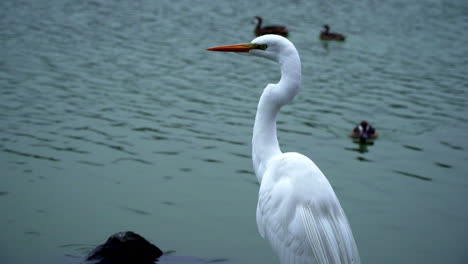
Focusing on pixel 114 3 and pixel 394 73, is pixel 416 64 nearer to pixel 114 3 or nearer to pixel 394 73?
pixel 394 73

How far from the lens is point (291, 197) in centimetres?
514

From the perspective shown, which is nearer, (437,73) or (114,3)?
(437,73)

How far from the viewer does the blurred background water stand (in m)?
8.27

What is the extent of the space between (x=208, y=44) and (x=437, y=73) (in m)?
6.92

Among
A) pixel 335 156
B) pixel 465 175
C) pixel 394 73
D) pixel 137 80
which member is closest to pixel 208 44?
pixel 137 80

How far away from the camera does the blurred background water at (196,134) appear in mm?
Answer: 8273

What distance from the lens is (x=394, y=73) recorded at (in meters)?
17.0

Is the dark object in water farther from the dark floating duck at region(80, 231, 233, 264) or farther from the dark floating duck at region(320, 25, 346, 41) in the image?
the dark floating duck at region(320, 25, 346, 41)

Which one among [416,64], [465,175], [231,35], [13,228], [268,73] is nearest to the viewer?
[13,228]

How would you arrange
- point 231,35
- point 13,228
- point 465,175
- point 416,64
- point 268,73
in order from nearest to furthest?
1. point 13,228
2. point 465,175
3. point 268,73
4. point 416,64
5. point 231,35

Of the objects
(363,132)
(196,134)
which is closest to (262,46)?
(196,134)

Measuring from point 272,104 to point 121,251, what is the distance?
8.99ft

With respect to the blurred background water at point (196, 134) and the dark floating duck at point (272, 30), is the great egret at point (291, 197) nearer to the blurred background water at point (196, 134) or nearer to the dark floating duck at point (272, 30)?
the blurred background water at point (196, 134)

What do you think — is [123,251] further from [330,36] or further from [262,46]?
[330,36]
